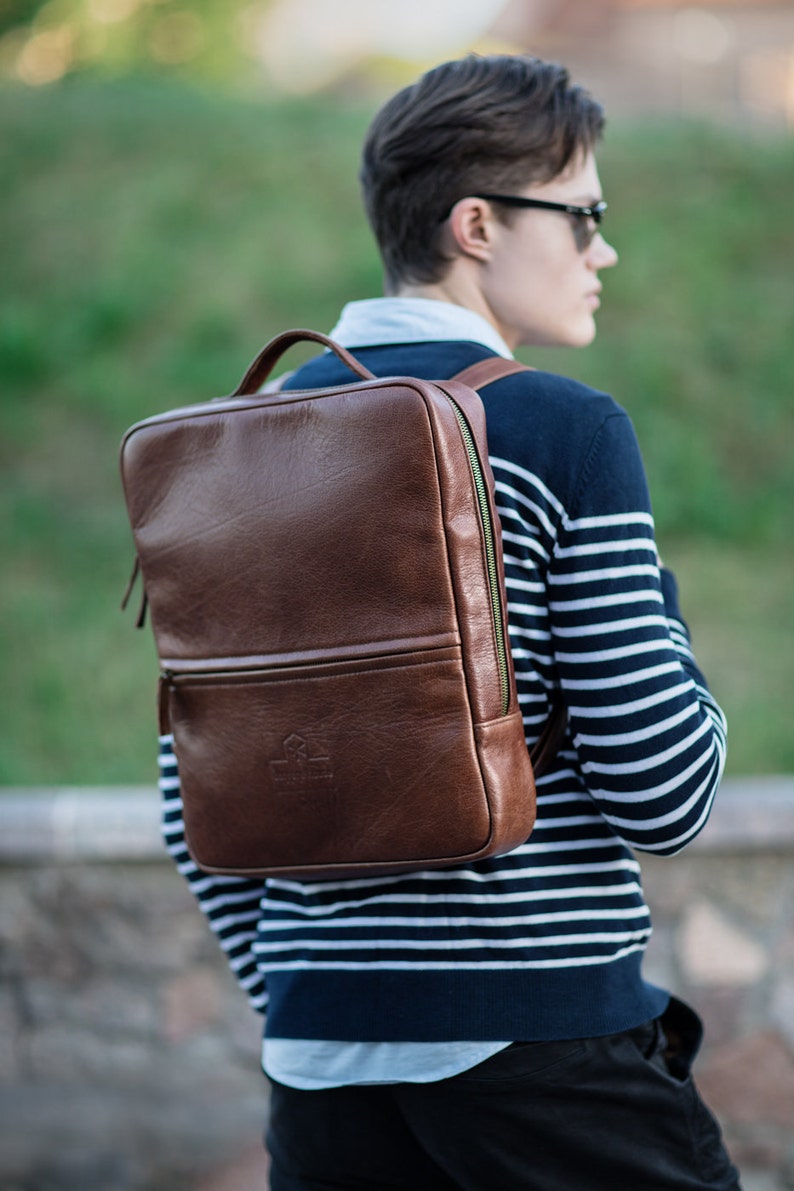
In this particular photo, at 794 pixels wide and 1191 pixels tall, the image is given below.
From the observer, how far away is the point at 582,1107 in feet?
3.90

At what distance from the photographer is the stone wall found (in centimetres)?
279

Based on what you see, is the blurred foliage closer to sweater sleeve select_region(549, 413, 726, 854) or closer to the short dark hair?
the short dark hair

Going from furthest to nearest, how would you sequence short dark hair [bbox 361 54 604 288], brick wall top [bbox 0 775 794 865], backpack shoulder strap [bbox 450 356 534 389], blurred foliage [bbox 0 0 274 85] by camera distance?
blurred foliage [bbox 0 0 274 85] → brick wall top [bbox 0 775 794 865] → short dark hair [bbox 361 54 604 288] → backpack shoulder strap [bbox 450 356 534 389]

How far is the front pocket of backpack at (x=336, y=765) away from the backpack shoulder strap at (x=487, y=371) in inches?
10.8

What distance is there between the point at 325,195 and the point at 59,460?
7.48ft

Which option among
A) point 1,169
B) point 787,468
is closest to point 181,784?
point 787,468

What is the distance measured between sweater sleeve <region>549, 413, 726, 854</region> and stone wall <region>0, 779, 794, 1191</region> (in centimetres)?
168

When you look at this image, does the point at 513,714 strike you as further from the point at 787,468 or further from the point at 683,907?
the point at 787,468

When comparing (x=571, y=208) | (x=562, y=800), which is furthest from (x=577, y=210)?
(x=562, y=800)

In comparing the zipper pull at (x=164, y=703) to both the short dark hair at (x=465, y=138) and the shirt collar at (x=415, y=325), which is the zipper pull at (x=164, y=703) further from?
the short dark hair at (x=465, y=138)

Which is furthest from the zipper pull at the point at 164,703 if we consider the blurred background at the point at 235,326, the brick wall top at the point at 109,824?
the blurred background at the point at 235,326

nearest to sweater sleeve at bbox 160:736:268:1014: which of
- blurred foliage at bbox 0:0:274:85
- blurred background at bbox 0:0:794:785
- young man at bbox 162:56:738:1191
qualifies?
young man at bbox 162:56:738:1191

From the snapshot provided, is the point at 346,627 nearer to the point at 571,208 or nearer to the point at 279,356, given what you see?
the point at 279,356

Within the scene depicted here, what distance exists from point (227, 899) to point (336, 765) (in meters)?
0.42
